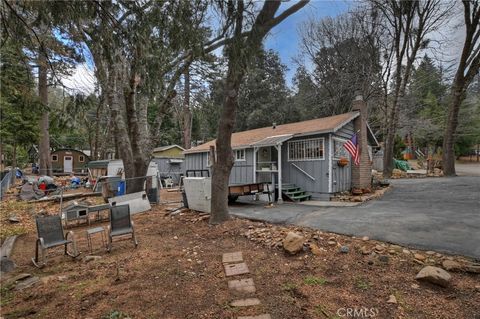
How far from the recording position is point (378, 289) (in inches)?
139

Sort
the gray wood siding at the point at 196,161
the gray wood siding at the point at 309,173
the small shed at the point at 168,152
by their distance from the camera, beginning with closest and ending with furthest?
the gray wood siding at the point at 309,173 → the gray wood siding at the point at 196,161 → the small shed at the point at 168,152

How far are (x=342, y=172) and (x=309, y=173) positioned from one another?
5.00ft

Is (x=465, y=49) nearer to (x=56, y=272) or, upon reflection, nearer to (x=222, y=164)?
(x=222, y=164)

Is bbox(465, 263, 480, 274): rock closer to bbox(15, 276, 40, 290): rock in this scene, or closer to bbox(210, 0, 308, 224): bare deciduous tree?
bbox(210, 0, 308, 224): bare deciduous tree

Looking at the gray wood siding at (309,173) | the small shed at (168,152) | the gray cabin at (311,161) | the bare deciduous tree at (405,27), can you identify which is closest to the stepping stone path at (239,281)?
the gray cabin at (311,161)

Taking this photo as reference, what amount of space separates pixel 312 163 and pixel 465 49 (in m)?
13.2

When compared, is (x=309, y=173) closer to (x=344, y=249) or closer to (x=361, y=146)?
(x=361, y=146)

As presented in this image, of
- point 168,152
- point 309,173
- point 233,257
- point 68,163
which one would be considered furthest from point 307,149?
point 68,163

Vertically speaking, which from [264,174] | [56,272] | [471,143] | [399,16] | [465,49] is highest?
[399,16]

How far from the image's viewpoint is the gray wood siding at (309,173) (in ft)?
35.0

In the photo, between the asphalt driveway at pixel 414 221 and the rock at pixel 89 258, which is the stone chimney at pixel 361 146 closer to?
the asphalt driveway at pixel 414 221

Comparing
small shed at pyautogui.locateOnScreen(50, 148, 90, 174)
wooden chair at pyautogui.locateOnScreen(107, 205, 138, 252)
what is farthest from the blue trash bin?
small shed at pyautogui.locateOnScreen(50, 148, 90, 174)

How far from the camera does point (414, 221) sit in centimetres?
615

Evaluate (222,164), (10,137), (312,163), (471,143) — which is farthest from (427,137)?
(10,137)
